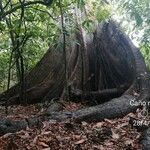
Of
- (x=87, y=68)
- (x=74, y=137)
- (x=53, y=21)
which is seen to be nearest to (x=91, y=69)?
(x=87, y=68)

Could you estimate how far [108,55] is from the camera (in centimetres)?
744

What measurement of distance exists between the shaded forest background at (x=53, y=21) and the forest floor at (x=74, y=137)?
63.2 inches

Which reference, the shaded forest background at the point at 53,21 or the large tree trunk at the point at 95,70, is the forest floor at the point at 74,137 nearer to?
the shaded forest background at the point at 53,21

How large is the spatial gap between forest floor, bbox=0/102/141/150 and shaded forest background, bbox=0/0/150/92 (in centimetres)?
160

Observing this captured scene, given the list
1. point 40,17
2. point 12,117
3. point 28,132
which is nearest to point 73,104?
point 12,117

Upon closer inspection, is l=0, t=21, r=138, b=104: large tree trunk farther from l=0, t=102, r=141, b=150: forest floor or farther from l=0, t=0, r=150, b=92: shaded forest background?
l=0, t=102, r=141, b=150: forest floor

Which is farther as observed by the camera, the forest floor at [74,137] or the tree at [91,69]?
the tree at [91,69]

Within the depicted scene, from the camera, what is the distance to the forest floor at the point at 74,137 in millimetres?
3982

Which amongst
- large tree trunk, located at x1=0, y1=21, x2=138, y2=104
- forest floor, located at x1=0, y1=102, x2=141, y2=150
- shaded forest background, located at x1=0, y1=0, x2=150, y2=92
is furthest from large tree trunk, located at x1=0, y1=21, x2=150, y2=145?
forest floor, located at x1=0, y1=102, x2=141, y2=150

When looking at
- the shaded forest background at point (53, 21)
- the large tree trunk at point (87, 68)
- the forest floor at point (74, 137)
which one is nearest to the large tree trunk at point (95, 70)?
the large tree trunk at point (87, 68)

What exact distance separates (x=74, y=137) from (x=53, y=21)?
3919 mm

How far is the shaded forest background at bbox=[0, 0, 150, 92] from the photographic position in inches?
223

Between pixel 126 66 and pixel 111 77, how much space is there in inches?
14.8

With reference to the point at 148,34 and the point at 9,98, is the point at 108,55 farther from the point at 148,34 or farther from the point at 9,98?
the point at 9,98
